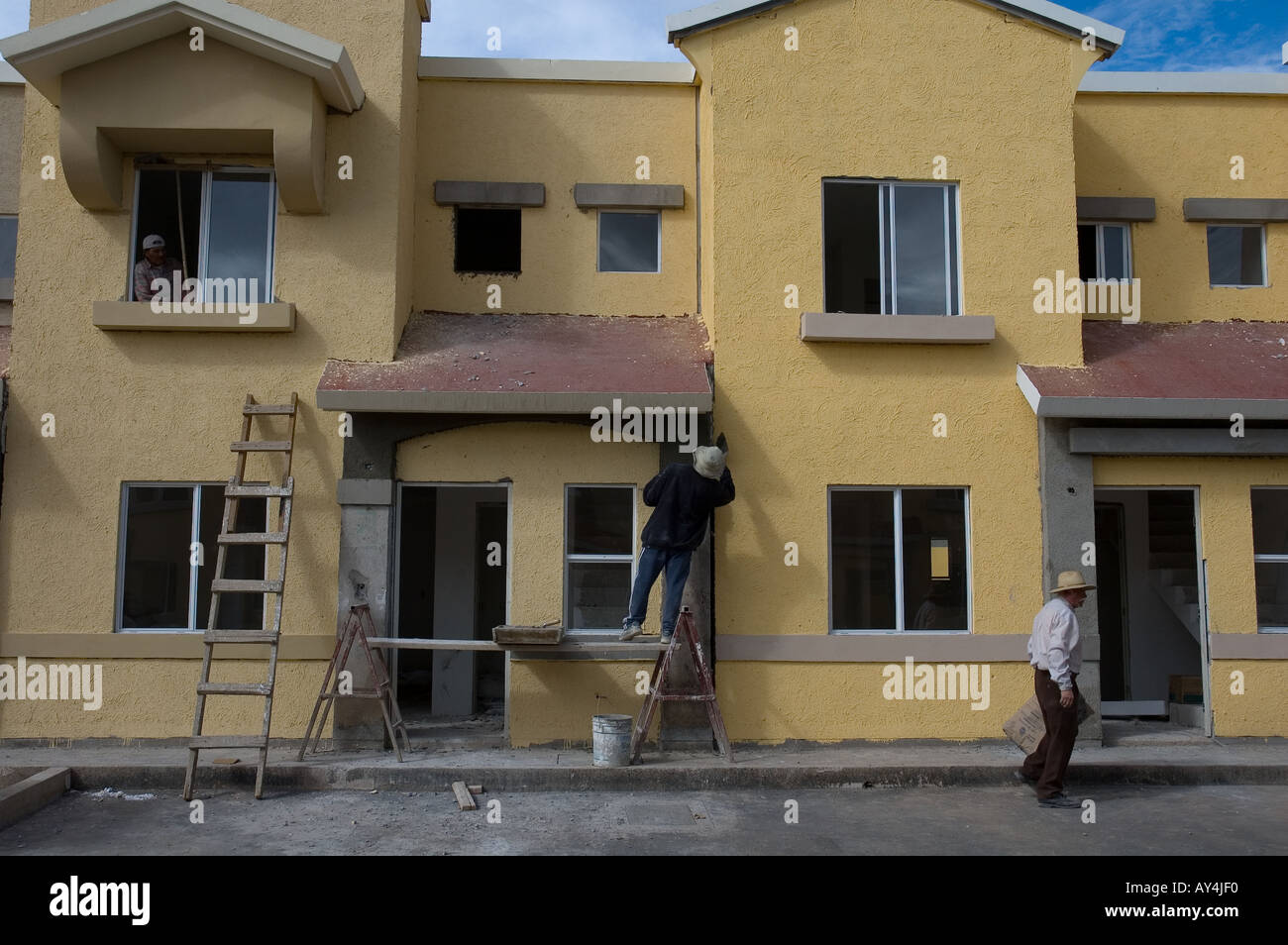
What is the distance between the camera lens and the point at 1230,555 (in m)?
10.4

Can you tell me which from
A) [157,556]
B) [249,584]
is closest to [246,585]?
[249,584]

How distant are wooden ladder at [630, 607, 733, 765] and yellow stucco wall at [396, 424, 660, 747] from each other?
0.64 meters

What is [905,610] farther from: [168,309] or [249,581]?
[168,309]

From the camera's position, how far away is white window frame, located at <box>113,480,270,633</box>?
10117 millimetres

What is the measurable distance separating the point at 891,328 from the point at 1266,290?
16.3ft

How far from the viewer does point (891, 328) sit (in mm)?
10367

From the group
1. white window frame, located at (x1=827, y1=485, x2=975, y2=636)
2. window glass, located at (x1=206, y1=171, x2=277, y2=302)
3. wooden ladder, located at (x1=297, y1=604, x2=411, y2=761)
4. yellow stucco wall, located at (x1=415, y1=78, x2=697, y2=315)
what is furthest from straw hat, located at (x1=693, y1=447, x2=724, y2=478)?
window glass, located at (x1=206, y1=171, x2=277, y2=302)

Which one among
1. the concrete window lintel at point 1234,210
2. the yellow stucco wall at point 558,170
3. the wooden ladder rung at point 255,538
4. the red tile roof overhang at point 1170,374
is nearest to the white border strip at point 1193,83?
the concrete window lintel at point 1234,210

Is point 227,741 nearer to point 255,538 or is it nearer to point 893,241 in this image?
point 255,538

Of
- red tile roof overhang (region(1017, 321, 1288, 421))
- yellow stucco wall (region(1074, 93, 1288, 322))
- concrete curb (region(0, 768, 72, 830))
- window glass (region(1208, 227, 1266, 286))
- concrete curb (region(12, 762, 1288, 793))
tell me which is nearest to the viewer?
concrete curb (region(0, 768, 72, 830))

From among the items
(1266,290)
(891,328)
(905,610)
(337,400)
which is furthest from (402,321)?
(1266,290)

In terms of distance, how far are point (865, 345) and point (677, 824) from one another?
5.07m

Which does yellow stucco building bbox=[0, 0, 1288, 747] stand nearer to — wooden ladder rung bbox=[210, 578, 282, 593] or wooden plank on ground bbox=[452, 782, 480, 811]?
wooden ladder rung bbox=[210, 578, 282, 593]

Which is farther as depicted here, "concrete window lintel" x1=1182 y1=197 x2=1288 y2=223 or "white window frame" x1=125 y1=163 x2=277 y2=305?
"concrete window lintel" x1=1182 y1=197 x2=1288 y2=223
